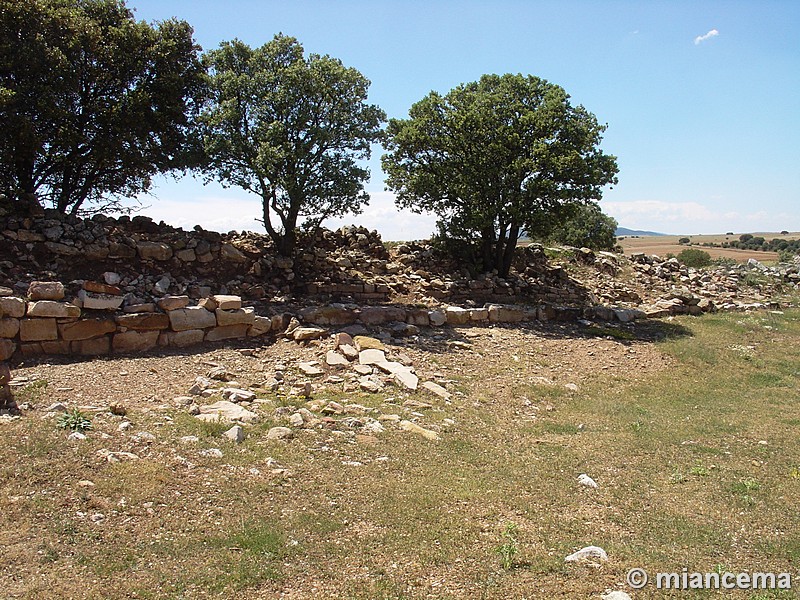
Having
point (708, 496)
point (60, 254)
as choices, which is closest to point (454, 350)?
point (708, 496)

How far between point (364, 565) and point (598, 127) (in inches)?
663

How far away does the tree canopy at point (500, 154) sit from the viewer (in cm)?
1750

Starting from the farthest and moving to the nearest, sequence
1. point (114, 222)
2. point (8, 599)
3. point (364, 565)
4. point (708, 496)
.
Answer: point (114, 222) → point (708, 496) → point (364, 565) → point (8, 599)

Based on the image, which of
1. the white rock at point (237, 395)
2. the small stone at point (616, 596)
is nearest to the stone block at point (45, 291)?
the white rock at point (237, 395)

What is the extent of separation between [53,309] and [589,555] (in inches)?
398

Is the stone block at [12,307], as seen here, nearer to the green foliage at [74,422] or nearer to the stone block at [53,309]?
the stone block at [53,309]

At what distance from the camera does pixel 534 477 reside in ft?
23.0

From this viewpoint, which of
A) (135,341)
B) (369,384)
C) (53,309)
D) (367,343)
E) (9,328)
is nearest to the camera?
(9,328)

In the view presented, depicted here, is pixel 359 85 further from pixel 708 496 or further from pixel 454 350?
pixel 708 496

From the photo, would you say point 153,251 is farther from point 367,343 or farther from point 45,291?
point 367,343

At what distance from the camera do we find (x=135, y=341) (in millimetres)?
11312

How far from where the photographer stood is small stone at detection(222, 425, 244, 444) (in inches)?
283

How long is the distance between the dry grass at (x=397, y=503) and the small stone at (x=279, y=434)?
5.6 inches

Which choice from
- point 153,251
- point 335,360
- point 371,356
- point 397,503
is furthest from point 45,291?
point 397,503
